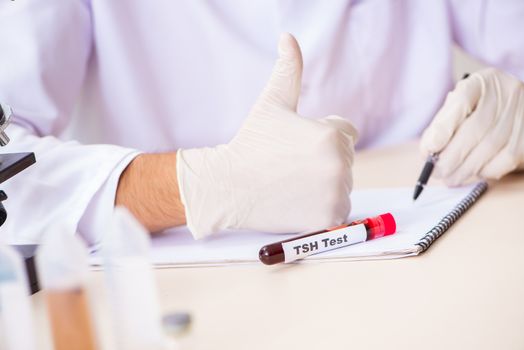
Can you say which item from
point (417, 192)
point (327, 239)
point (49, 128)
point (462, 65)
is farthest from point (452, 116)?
point (462, 65)

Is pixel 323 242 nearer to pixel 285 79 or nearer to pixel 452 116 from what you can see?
pixel 285 79

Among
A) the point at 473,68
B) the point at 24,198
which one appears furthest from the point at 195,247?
the point at 473,68

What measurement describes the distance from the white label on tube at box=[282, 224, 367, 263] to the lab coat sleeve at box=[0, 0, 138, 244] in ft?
1.18

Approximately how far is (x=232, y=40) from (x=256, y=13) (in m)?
0.09

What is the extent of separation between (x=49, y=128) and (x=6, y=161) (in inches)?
18.3

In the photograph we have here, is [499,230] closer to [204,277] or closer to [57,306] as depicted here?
[204,277]

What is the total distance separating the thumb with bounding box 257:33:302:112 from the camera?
1234mm

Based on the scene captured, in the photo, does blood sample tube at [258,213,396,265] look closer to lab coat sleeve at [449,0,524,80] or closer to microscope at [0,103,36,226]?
microscope at [0,103,36,226]

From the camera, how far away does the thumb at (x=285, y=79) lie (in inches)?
48.6

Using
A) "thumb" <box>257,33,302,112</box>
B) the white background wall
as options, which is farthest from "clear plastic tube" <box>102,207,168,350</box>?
the white background wall

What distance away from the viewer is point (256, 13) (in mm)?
1766

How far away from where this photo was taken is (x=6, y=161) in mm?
1117

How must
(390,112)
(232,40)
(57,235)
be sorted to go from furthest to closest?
(390,112) < (232,40) < (57,235)

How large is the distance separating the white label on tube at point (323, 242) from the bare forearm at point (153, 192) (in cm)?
26
